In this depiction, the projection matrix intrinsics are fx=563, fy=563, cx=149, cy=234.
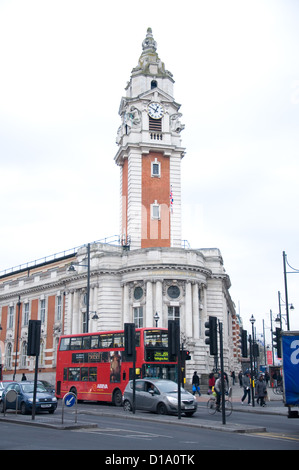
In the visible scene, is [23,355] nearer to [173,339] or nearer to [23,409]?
[23,409]

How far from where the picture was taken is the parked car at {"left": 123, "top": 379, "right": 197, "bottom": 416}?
2397cm

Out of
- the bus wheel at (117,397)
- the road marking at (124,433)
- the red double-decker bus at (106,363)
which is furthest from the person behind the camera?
the bus wheel at (117,397)

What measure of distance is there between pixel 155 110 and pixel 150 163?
5717 mm

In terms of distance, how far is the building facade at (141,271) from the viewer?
47875mm

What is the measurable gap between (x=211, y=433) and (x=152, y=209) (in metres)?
38.8

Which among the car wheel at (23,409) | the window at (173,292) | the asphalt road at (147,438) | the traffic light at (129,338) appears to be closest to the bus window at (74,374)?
the car wheel at (23,409)

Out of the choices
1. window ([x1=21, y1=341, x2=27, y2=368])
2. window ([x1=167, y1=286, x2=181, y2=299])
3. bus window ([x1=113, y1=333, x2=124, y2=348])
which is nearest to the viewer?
bus window ([x1=113, y1=333, x2=124, y2=348])

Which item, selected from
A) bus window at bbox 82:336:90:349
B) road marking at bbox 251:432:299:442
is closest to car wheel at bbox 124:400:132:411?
bus window at bbox 82:336:90:349

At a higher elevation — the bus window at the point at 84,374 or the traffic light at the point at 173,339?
the traffic light at the point at 173,339

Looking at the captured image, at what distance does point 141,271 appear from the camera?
48.5m

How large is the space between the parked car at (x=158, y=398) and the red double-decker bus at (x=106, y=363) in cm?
389

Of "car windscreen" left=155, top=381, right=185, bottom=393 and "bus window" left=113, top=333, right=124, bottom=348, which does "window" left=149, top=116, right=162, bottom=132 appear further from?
"car windscreen" left=155, top=381, right=185, bottom=393

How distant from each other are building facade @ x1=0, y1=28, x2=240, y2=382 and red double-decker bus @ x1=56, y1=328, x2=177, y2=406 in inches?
373

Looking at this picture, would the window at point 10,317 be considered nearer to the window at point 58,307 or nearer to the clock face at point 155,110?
the window at point 58,307
